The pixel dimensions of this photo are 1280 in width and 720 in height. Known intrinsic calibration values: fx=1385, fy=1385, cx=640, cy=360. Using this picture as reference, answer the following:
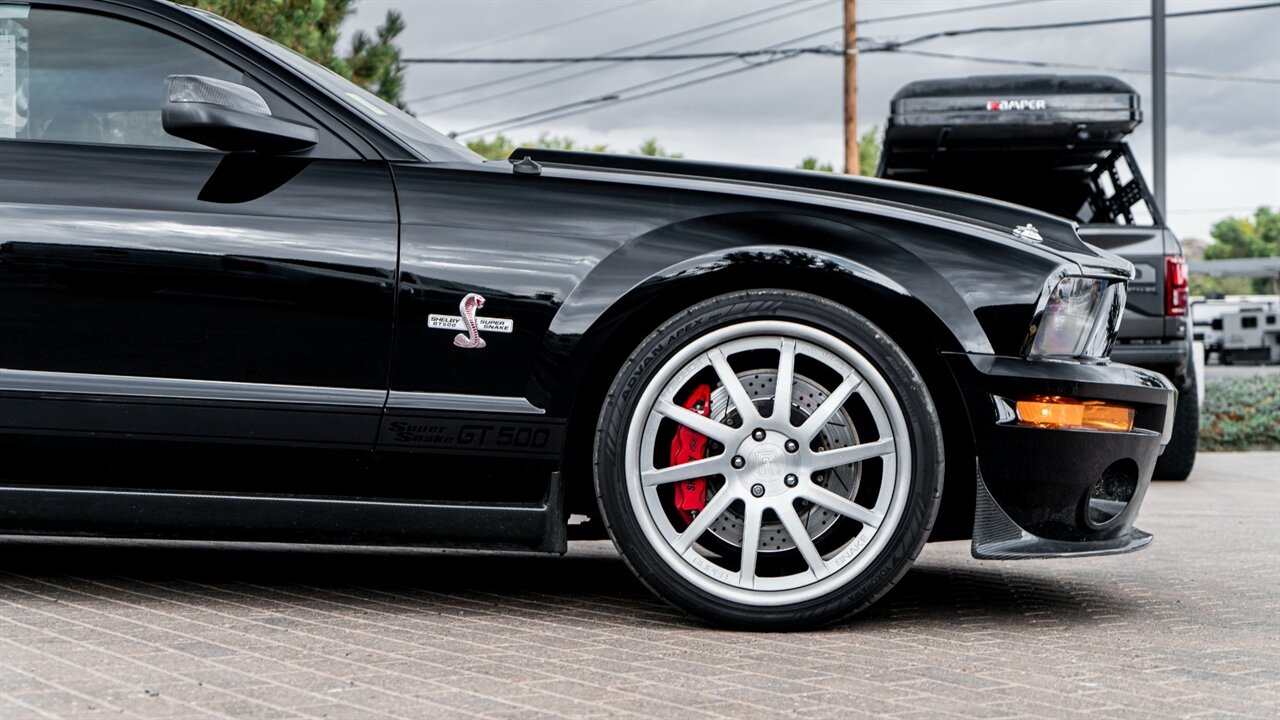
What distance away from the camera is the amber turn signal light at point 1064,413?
11.4 ft

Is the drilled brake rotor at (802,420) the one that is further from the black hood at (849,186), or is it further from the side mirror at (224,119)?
the side mirror at (224,119)

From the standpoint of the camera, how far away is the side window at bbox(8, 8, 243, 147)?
372cm

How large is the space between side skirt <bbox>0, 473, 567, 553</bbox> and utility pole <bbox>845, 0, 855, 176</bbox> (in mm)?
20547

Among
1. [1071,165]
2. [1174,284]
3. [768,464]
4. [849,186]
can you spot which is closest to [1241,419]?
[1071,165]

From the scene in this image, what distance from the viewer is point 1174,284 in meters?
7.83

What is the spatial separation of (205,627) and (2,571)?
121 centimetres

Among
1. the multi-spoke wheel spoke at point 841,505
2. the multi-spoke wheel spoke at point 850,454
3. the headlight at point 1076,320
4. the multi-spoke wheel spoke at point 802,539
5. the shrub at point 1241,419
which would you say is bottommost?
the shrub at point 1241,419

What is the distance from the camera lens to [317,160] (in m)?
3.58

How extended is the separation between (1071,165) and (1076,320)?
673cm

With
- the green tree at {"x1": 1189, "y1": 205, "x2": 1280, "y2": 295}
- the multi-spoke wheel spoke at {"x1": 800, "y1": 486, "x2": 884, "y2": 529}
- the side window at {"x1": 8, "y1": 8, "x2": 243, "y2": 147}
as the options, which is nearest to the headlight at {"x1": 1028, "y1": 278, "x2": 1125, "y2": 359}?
the multi-spoke wheel spoke at {"x1": 800, "y1": 486, "x2": 884, "y2": 529}

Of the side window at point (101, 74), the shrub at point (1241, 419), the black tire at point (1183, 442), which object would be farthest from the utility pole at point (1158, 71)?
the side window at point (101, 74)

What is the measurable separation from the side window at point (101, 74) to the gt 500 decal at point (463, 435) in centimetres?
107

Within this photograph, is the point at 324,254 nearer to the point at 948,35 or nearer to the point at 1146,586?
the point at 1146,586

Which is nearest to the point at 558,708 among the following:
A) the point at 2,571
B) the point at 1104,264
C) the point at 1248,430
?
the point at 1104,264
